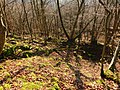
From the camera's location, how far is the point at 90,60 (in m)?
17.5

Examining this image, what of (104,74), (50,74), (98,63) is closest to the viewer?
(50,74)

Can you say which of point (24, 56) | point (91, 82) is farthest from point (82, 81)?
point (24, 56)

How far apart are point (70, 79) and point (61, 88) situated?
5.44 ft

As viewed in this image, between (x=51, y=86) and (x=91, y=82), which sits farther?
(x=91, y=82)

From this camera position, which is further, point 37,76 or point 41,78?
point 37,76

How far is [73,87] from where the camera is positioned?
9.79 metres

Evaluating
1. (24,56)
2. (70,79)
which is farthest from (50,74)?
(24,56)

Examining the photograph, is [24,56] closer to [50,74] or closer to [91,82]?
[50,74]

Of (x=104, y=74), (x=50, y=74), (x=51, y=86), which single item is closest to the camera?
(x=51, y=86)

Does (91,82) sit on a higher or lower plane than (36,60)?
lower

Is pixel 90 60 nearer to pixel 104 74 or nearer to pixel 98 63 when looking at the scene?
pixel 98 63

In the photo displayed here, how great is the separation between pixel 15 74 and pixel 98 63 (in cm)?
910

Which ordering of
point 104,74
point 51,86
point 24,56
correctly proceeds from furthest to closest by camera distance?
1. point 24,56
2. point 104,74
3. point 51,86

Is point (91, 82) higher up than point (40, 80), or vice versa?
point (40, 80)
